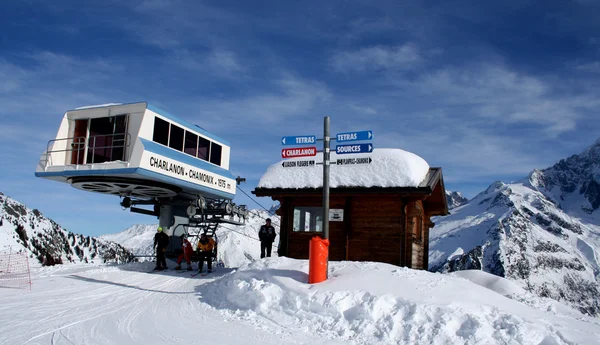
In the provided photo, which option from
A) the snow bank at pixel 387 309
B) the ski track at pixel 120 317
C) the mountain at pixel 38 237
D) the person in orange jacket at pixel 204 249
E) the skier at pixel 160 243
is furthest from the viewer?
the mountain at pixel 38 237

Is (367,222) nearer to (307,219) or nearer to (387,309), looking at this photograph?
(307,219)

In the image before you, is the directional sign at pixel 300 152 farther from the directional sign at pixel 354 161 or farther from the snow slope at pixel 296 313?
the snow slope at pixel 296 313

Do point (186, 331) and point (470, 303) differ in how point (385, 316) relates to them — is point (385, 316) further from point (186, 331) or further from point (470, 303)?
point (186, 331)

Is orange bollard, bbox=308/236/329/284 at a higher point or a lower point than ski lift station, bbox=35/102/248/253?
lower

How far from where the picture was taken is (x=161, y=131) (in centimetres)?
1822

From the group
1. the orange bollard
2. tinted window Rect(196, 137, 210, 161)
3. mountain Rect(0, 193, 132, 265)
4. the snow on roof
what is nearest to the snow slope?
the orange bollard

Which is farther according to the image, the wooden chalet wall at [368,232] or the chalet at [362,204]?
the wooden chalet wall at [368,232]

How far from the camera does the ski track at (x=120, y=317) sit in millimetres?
9133

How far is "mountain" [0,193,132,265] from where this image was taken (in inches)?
1688

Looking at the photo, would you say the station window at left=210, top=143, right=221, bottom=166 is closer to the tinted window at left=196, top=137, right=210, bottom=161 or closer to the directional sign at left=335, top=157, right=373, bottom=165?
the tinted window at left=196, top=137, right=210, bottom=161

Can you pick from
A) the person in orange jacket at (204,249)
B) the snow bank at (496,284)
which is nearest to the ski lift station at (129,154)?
the person in orange jacket at (204,249)

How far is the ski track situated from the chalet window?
5.28 meters

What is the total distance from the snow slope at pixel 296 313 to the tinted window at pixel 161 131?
19.1ft

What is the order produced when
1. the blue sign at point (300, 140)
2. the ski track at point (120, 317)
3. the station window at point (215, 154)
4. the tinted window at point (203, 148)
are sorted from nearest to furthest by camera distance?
1. the ski track at point (120, 317)
2. the blue sign at point (300, 140)
3. the tinted window at point (203, 148)
4. the station window at point (215, 154)
